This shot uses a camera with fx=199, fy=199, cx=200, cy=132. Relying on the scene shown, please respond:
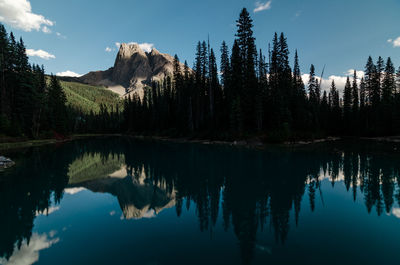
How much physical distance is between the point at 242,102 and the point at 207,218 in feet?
121

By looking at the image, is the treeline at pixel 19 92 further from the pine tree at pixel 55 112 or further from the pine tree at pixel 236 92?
the pine tree at pixel 236 92

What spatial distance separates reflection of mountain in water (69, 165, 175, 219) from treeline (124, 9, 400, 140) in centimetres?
2794

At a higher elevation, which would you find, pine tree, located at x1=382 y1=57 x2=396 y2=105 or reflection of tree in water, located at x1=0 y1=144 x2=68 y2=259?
pine tree, located at x1=382 y1=57 x2=396 y2=105

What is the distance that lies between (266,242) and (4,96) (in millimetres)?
59551

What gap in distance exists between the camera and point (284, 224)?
830cm

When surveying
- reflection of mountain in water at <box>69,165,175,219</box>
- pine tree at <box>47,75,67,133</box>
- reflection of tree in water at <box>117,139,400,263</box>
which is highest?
pine tree at <box>47,75,67,133</box>

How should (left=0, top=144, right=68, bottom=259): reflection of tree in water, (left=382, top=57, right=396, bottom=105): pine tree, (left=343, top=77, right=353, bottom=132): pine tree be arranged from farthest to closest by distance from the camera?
(left=343, top=77, right=353, bottom=132): pine tree, (left=382, top=57, right=396, bottom=105): pine tree, (left=0, top=144, right=68, bottom=259): reflection of tree in water

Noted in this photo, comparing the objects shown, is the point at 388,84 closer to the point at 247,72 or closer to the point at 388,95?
the point at 388,95

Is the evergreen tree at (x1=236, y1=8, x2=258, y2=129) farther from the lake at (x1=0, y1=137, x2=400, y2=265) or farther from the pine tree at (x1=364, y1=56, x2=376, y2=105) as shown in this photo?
the pine tree at (x1=364, y1=56, x2=376, y2=105)

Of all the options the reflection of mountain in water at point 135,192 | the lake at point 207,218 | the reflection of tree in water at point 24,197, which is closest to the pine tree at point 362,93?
the lake at point 207,218

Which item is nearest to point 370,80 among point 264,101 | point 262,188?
point 264,101

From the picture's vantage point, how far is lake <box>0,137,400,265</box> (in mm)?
6477

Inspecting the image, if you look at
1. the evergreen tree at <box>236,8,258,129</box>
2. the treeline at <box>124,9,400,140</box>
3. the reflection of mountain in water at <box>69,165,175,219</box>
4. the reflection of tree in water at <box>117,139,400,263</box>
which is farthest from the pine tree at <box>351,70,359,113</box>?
the reflection of mountain in water at <box>69,165,175,219</box>

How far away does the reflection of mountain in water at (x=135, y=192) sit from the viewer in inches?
425
